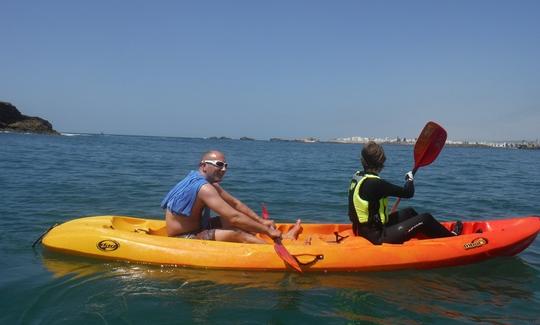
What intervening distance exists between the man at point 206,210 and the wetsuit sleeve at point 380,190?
3.86 ft

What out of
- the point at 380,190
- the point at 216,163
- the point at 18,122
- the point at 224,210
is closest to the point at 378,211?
the point at 380,190

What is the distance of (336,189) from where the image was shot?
1434 centimetres

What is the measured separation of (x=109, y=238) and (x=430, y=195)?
9.98 m

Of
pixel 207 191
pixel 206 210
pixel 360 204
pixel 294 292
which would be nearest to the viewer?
pixel 294 292

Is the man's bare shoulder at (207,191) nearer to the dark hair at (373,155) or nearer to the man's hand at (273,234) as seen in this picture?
the man's hand at (273,234)

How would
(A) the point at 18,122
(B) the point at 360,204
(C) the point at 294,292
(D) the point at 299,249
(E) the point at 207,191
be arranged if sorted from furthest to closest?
1. (A) the point at 18,122
2. (B) the point at 360,204
3. (D) the point at 299,249
4. (E) the point at 207,191
5. (C) the point at 294,292

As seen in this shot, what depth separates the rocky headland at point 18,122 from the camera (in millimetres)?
62312

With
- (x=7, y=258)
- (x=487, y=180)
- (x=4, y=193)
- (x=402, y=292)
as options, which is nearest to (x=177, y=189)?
(x=7, y=258)

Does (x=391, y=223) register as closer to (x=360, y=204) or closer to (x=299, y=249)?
(x=360, y=204)

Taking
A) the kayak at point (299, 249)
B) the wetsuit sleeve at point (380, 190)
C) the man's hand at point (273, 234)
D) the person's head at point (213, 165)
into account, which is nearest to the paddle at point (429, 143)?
the kayak at point (299, 249)

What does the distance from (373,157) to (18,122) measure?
227 ft

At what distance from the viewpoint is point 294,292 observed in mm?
5078

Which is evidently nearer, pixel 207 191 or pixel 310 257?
pixel 207 191

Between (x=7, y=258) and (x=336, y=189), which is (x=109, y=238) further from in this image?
(x=336, y=189)
